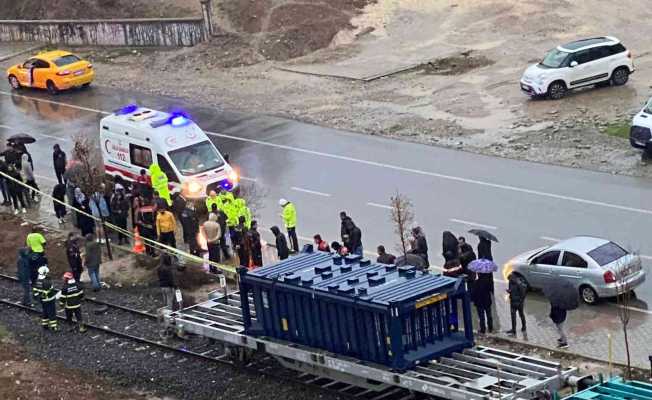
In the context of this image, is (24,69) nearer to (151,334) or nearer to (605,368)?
(151,334)

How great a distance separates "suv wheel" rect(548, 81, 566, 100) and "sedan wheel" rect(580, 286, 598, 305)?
15.9 meters

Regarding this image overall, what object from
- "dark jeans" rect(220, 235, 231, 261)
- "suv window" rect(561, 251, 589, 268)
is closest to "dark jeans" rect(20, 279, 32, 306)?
"dark jeans" rect(220, 235, 231, 261)

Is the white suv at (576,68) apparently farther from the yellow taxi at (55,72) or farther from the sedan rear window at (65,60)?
the sedan rear window at (65,60)

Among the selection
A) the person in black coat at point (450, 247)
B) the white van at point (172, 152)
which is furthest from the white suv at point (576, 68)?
the person in black coat at point (450, 247)

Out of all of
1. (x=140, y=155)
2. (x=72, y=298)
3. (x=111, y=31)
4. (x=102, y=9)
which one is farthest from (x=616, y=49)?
(x=102, y=9)

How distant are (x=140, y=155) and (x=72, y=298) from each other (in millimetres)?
7786

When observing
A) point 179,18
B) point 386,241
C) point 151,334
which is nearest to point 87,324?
point 151,334

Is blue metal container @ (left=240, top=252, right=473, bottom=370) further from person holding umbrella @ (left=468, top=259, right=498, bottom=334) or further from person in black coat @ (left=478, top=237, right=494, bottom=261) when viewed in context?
person in black coat @ (left=478, top=237, right=494, bottom=261)

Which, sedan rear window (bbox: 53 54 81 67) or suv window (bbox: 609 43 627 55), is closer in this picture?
suv window (bbox: 609 43 627 55)

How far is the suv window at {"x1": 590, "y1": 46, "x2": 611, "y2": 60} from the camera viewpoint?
134ft

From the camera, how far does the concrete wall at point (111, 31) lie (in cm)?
5125

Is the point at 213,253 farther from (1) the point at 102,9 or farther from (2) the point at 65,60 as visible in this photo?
(1) the point at 102,9

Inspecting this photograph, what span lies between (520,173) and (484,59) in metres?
12.1

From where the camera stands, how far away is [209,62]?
49219 millimetres
